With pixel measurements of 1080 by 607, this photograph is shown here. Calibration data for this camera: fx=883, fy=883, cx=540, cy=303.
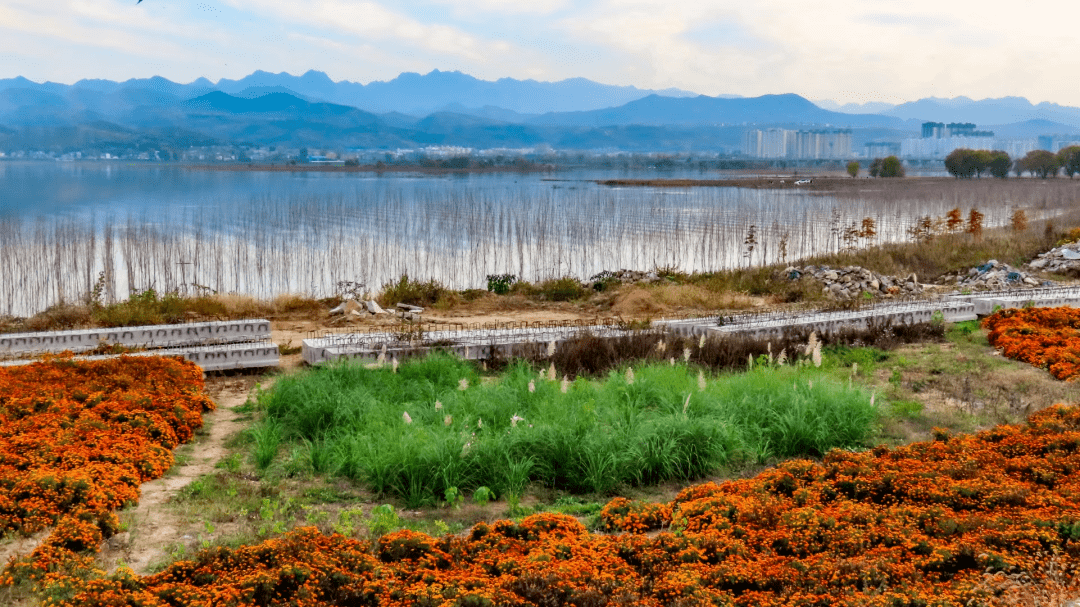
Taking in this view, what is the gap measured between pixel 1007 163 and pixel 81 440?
86.4m

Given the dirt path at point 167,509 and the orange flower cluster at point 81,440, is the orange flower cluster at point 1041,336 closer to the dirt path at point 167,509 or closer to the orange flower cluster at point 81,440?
the dirt path at point 167,509

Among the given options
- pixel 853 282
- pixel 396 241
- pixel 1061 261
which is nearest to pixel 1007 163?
pixel 1061 261

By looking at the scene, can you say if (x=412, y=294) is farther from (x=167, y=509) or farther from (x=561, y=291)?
(x=167, y=509)

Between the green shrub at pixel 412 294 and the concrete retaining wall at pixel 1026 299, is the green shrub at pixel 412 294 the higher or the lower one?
the lower one

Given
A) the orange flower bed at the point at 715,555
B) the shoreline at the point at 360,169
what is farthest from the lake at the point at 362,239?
the shoreline at the point at 360,169

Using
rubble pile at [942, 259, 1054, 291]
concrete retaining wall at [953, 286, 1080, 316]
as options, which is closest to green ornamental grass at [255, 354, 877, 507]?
concrete retaining wall at [953, 286, 1080, 316]

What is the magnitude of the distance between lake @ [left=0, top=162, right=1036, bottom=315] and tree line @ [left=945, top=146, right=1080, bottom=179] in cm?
3704

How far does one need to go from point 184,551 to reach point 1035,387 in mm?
11236

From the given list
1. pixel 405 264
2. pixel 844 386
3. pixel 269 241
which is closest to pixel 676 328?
pixel 844 386

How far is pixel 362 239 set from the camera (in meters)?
30.6

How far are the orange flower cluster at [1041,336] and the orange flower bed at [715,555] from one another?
6074mm

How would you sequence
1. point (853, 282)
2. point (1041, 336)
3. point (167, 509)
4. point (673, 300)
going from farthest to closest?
point (853, 282), point (673, 300), point (1041, 336), point (167, 509)

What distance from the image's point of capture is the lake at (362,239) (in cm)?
2397

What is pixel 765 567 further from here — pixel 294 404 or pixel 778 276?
pixel 778 276
